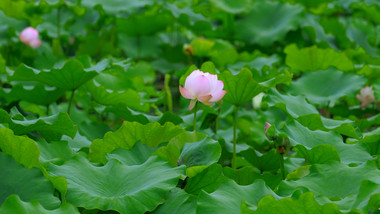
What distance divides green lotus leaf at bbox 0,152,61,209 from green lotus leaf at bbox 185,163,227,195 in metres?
0.30

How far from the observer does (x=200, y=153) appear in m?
1.22

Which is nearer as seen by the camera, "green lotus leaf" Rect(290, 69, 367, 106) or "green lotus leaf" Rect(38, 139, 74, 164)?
"green lotus leaf" Rect(38, 139, 74, 164)

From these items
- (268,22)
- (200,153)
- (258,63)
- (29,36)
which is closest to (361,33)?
(268,22)

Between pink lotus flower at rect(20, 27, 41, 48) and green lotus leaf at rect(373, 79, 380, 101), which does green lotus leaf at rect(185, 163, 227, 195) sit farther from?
pink lotus flower at rect(20, 27, 41, 48)

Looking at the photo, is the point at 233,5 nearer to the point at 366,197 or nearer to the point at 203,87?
the point at 203,87

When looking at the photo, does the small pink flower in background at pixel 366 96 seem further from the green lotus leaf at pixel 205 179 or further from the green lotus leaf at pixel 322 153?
the green lotus leaf at pixel 205 179

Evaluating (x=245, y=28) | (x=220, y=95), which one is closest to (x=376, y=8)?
(x=245, y=28)

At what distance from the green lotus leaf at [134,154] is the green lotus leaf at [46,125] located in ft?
0.48

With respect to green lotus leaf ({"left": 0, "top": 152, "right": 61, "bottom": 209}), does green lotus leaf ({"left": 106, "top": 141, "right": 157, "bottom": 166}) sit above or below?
below

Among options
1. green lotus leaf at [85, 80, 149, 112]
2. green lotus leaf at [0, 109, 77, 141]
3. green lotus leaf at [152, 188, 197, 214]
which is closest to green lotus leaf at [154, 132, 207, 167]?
green lotus leaf at [152, 188, 197, 214]

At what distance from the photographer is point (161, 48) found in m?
3.08

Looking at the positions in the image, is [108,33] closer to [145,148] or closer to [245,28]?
[245,28]

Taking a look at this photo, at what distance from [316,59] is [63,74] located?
1.11 metres

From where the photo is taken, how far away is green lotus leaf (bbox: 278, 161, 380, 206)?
3.71 ft
